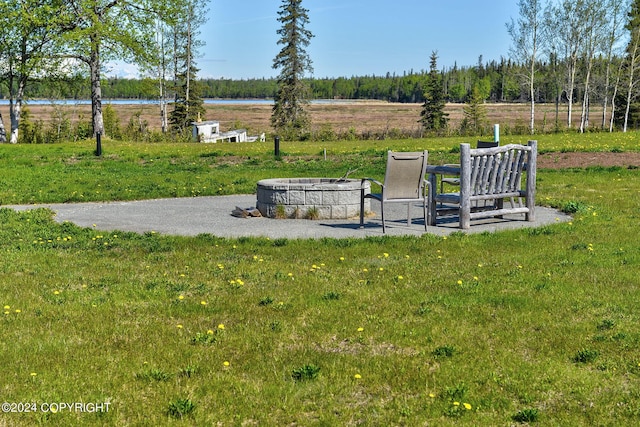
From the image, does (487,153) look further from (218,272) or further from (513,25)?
(513,25)

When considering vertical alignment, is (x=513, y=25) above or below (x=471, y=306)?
above

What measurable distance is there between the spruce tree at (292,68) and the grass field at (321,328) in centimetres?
4992

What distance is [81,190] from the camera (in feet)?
50.5

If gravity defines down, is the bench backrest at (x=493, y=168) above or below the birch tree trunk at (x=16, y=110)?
below

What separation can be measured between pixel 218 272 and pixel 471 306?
114 inches

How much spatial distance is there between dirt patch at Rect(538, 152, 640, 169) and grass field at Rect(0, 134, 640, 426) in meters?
11.0

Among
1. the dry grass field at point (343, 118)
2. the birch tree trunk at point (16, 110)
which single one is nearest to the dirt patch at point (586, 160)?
the dry grass field at point (343, 118)

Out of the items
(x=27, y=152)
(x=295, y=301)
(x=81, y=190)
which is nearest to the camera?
(x=295, y=301)

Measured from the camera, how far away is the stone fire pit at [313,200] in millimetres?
11602

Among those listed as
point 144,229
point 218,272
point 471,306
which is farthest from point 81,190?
point 471,306

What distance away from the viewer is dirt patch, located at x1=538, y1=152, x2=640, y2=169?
Answer: 20.5m

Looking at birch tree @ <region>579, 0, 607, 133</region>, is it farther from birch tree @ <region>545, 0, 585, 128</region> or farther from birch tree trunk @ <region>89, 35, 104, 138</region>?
birch tree trunk @ <region>89, 35, 104, 138</region>

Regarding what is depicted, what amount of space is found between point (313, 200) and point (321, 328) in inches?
245

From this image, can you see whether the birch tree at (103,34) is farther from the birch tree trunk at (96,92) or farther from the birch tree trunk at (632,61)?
the birch tree trunk at (632,61)
